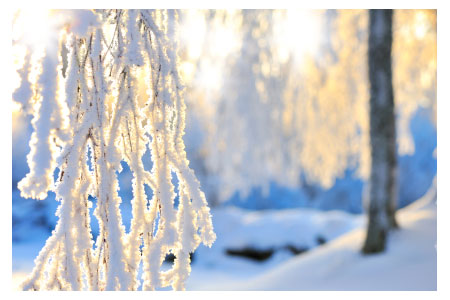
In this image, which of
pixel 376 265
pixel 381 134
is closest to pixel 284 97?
pixel 381 134

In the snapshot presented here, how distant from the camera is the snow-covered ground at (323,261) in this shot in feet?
8.52

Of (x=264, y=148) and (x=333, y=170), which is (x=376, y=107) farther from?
(x=333, y=170)

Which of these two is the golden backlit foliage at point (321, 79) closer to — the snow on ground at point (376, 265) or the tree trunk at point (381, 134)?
the tree trunk at point (381, 134)

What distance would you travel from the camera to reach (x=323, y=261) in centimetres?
329

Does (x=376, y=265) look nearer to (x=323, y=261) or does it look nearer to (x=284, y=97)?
(x=323, y=261)

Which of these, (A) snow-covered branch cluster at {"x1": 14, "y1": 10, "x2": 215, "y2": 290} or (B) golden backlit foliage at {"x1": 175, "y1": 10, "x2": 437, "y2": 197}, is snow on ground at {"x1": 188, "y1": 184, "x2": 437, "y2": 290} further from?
(A) snow-covered branch cluster at {"x1": 14, "y1": 10, "x2": 215, "y2": 290}

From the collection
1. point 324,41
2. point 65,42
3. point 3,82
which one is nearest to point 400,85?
point 324,41

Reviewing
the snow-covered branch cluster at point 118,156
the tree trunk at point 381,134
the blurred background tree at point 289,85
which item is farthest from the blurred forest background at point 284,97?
the snow-covered branch cluster at point 118,156

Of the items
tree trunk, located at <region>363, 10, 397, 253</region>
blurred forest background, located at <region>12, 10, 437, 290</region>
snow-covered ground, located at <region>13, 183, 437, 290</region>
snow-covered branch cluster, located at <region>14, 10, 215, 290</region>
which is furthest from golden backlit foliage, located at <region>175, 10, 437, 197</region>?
snow-covered branch cluster, located at <region>14, 10, 215, 290</region>

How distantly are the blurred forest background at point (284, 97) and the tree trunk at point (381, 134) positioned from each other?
20 cm

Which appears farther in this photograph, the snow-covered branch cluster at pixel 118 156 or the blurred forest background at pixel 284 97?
the blurred forest background at pixel 284 97

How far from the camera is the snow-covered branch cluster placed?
0.90 metres

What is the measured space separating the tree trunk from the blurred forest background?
195mm
